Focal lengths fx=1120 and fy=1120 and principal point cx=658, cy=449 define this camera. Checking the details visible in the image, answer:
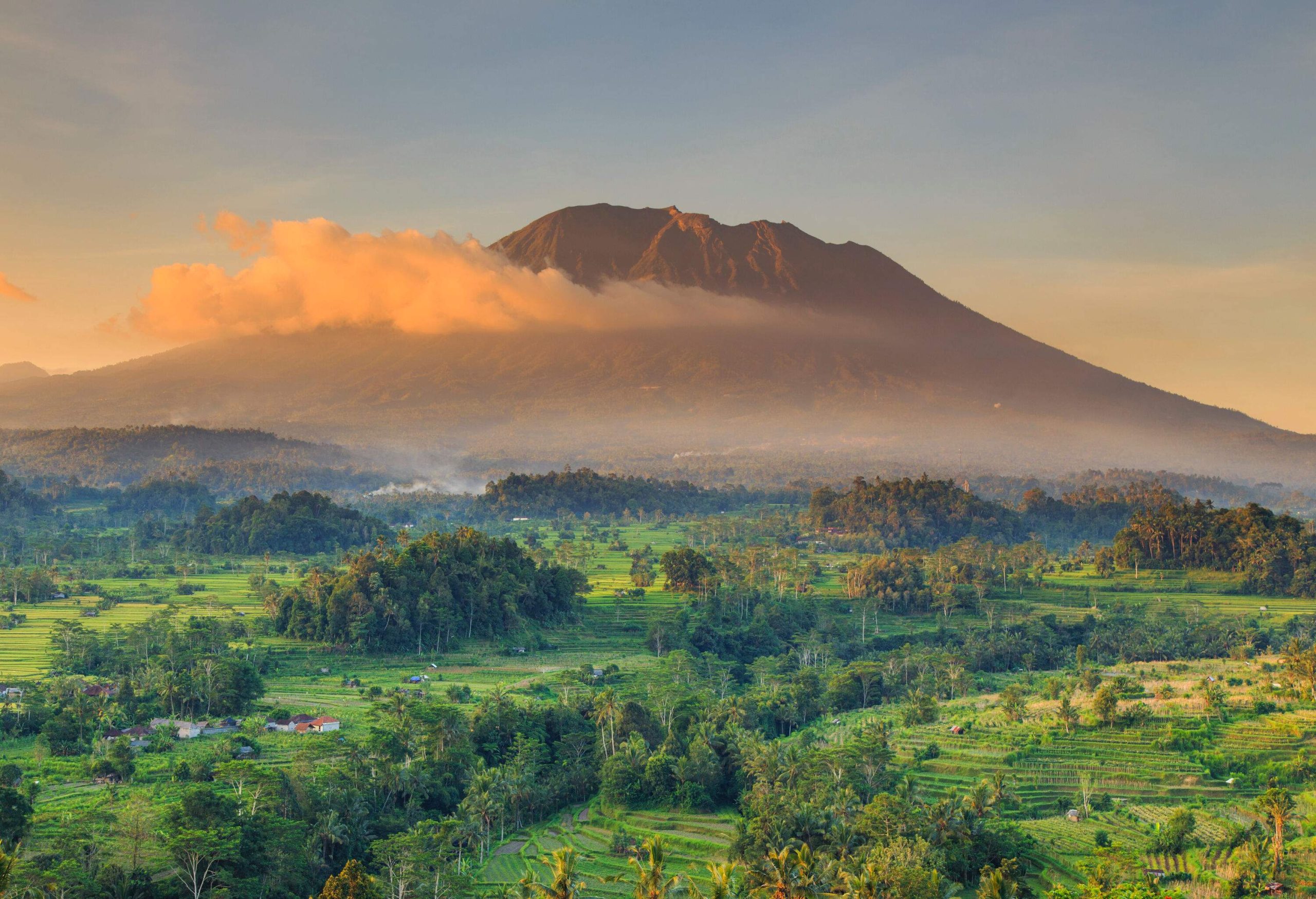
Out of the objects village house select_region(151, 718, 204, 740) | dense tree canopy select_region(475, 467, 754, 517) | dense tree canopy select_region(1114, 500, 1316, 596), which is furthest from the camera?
dense tree canopy select_region(475, 467, 754, 517)

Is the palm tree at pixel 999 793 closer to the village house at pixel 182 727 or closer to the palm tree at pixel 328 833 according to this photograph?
the palm tree at pixel 328 833

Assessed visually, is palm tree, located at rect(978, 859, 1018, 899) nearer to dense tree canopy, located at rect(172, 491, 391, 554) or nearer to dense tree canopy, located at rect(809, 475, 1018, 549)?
dense tree canopy, located at rect(172, 491, 391, 554)

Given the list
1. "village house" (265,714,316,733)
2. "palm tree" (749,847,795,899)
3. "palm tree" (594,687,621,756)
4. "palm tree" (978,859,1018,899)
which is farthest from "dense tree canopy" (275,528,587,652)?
"palm tree" (978,859,1018,899)

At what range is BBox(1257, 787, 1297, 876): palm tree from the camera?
2608 centimetres

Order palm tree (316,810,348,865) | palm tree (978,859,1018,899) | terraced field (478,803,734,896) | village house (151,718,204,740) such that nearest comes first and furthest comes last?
Answer: palm tree (978,859,1018,899)
palm tree (316,810,348,865)
terraced field (478,803,734,896)
village house (151,718,204,740)

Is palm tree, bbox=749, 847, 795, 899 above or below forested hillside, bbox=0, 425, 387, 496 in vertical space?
below

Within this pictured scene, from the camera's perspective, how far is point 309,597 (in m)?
51.5

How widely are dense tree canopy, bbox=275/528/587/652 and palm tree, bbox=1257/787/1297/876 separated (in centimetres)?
3510

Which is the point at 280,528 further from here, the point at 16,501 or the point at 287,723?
the point at 287,723

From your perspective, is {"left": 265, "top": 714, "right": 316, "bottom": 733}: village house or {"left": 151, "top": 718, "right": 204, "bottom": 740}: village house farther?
{"left": 265, "top": 714, "right": 316, "bottom": 733}: village house

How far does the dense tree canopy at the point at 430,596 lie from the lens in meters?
50.4

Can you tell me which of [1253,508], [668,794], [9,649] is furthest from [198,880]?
[1253,508]

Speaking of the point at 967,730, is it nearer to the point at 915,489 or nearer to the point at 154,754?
the point at 154,754

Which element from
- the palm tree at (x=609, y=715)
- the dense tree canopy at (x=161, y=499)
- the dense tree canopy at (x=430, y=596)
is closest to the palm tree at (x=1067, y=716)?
the palm tree at (x=609, y=715)
